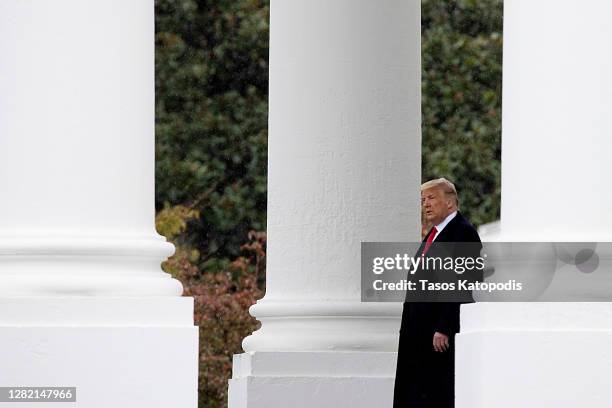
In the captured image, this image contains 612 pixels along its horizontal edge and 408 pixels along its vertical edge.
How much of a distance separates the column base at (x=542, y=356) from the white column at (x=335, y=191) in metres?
20.1

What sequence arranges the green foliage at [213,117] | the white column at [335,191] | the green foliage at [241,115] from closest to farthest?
the white column at [335,191] → the green foliage at [241,115] → the green foliage at [213,117]

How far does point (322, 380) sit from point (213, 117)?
246 feet

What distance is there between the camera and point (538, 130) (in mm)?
42469

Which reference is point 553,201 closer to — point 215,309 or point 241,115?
point 215,309

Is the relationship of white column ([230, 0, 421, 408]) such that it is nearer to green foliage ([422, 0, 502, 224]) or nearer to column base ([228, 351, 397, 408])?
column base ([228, 351, 397, 408])

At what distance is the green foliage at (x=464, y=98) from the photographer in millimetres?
134000

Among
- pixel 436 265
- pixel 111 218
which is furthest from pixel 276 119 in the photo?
pixel 111 218

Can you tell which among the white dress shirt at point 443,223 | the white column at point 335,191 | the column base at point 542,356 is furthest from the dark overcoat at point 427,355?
the column base at point 542,356

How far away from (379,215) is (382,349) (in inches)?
177

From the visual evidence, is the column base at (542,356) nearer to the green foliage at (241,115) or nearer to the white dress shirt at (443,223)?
the white dress shirt at (443,223)

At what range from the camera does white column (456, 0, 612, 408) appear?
134 ft

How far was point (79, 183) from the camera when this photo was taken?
45.0 metres

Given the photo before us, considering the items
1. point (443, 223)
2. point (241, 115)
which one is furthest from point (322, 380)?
point (241, 115)

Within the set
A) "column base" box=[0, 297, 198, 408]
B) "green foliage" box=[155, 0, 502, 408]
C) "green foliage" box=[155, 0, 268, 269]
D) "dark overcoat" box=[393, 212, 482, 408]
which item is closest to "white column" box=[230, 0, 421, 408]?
"dark overcoat" box=[393, 212, 482, 408]
